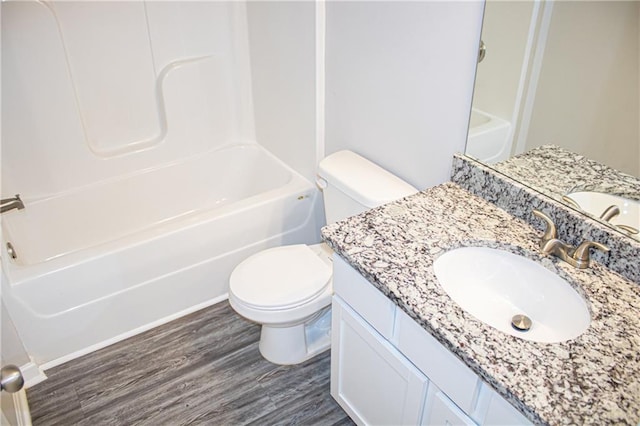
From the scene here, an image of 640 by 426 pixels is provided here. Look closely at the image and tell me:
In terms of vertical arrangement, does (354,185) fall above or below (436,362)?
above

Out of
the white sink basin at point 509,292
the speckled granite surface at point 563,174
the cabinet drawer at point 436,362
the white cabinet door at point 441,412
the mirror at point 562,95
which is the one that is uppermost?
the mirror at point 562,95

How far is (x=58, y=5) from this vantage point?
89.4 inches

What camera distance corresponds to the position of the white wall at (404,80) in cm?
164

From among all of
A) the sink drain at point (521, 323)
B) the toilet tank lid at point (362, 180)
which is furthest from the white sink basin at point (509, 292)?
the toilet tank lid at point (362, 180)

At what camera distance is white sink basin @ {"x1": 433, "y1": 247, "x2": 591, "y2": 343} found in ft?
4.35

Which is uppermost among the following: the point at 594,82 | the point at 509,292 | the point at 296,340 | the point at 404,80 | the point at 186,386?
the point at 594,82

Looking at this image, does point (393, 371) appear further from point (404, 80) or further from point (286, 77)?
point (286, 77)

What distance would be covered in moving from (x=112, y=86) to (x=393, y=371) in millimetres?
1972

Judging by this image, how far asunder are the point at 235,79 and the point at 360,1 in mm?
1171

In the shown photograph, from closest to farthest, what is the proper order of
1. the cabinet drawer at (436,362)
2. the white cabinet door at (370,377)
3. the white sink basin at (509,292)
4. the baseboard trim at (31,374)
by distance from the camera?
1. the cabinet drawer at (436,362)
2. the white sink basin at (509,292)
3. the white cabinet door at (370,377)
4. the baseboard trim at (31,374)

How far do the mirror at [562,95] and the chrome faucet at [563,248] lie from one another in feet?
0.31

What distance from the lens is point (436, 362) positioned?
51.1 inches

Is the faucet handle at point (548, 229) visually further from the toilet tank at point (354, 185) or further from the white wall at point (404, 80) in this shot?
the toilet tank at point (354, 185)

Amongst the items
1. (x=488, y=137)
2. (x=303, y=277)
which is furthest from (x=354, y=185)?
(x=488, y=137)
